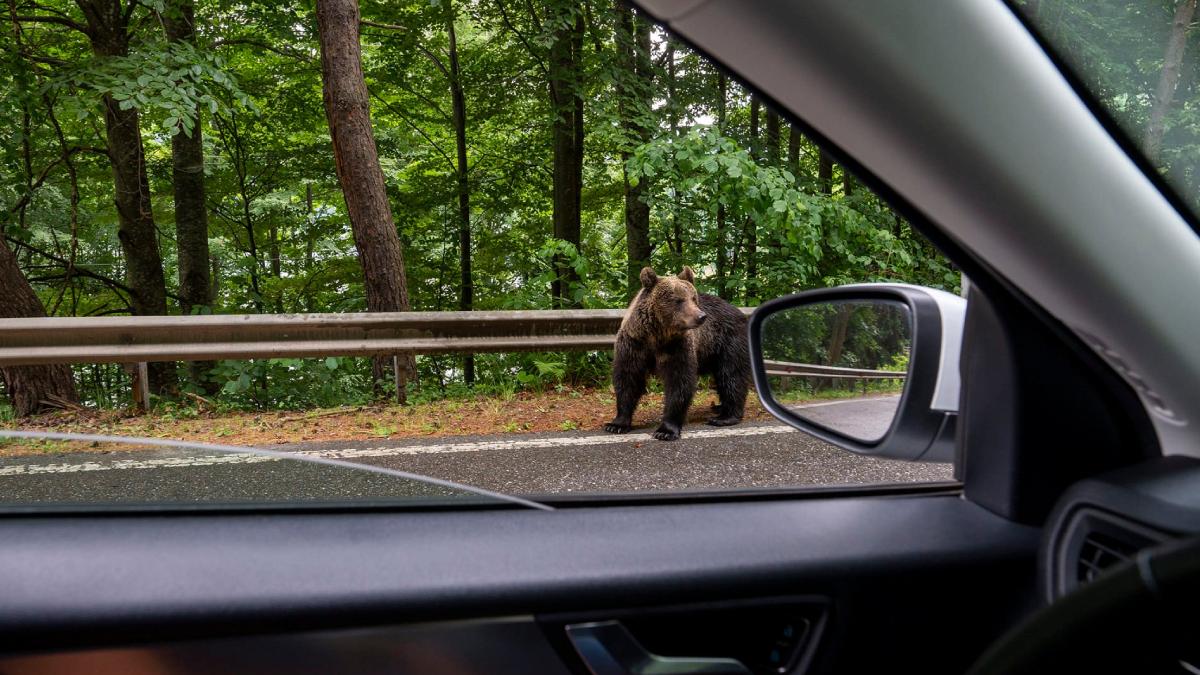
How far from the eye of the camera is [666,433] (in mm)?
4156

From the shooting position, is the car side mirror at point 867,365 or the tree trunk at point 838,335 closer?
the car side mirror at point 867,365

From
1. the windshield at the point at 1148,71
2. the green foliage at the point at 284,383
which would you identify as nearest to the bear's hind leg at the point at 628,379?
the green foliage at the point at 284,383

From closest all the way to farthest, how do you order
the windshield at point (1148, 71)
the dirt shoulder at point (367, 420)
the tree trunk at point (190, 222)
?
the windshield at point (1148, 71), the dirt shoulder at point (367, 420), the tree trunk at point (190, 222)

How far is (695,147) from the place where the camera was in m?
5.94

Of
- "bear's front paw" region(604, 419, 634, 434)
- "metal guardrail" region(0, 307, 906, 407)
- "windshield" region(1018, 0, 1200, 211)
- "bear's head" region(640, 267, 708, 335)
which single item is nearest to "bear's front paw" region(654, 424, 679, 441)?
"bear's front paw" region(604, 419, 634, 434)

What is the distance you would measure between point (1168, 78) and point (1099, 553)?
1.96 feet

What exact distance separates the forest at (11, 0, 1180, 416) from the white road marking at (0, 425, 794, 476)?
3.27 feet

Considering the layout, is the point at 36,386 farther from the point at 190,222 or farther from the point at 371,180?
the point at 190,222

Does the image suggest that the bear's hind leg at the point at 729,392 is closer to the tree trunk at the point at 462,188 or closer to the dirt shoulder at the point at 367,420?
the dirt shoulder at the point at 367,420

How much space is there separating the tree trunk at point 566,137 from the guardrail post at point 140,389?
3968 millimetres

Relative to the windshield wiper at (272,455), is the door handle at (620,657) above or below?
below

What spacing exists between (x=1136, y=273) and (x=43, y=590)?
5.07 feet

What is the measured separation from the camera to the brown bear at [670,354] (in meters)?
4.91

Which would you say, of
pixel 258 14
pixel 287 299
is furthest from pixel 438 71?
pixel 287 299
